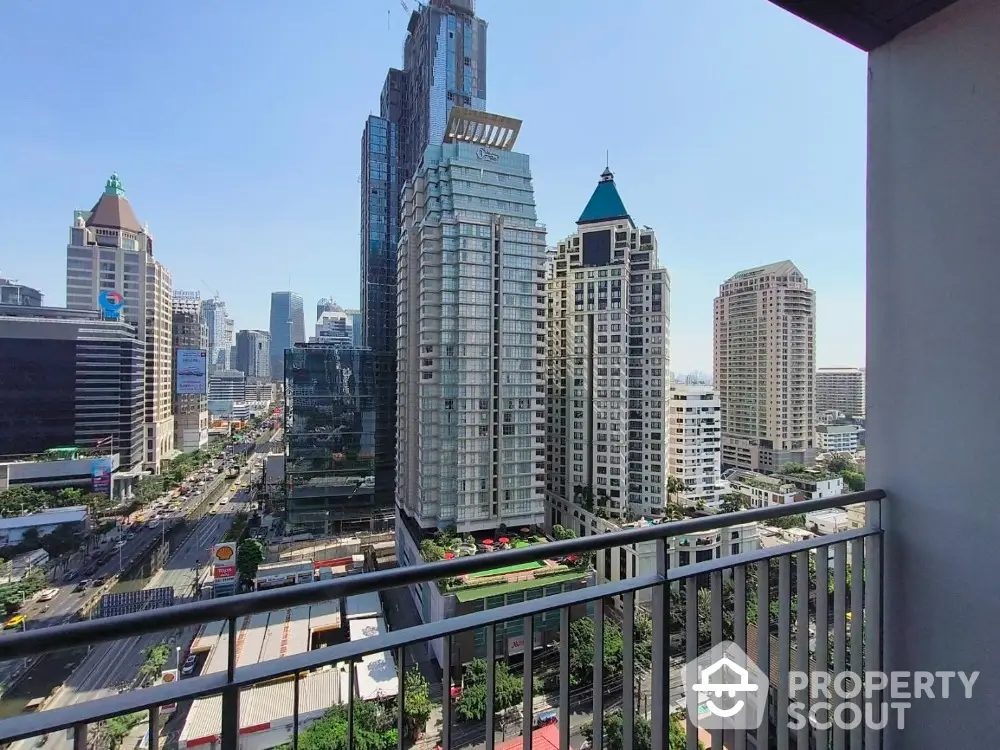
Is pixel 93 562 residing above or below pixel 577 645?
below

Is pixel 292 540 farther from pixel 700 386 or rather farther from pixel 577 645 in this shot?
pixel 577 645

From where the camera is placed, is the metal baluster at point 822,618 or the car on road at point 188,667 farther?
the metal baluster at point 822,618

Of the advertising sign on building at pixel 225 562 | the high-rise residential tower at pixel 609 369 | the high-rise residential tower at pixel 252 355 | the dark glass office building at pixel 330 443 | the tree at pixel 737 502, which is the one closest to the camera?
the tree at pixel 737 502

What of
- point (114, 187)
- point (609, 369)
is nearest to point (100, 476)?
point (114, 187)

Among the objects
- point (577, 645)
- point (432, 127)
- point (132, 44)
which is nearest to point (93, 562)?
point (132, 44)

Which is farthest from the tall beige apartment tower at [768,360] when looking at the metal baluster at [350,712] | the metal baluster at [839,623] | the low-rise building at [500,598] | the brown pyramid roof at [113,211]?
the brown pyramid roof at [113,211]

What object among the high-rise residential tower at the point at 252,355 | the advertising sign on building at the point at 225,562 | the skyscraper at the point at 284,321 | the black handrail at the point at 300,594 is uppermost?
the skyscraper at the point at 284,321

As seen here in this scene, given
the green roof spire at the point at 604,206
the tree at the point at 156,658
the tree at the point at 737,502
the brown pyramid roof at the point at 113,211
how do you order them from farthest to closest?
the brown pyramid roof at the point at 113,211, the green roof spire at the point at 604,206, the tree at the point at 737,502, the tree at the point at 156,658

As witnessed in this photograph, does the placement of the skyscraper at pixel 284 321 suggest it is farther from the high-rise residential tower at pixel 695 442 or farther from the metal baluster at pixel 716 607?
the metal baluster at pixel 716 607
